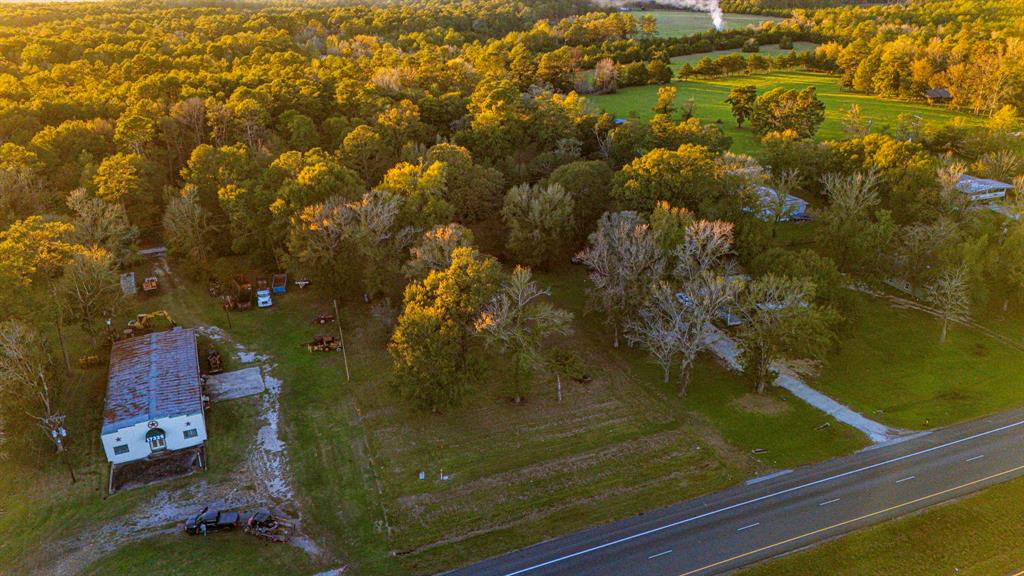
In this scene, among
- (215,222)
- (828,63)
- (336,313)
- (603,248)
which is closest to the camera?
(603,248)

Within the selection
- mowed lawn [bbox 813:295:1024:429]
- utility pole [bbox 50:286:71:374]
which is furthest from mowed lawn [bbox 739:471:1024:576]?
utility pole [bbox 50:286:71:374]

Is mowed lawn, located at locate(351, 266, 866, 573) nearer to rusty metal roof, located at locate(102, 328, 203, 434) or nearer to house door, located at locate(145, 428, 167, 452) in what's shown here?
rusty metal roof, located at locate(102, 328, 203, 434)

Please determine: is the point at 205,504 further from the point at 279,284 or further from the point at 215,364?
the point at 279,284

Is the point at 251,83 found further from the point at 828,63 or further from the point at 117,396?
the point at 828,63

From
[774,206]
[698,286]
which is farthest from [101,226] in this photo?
[774,206]

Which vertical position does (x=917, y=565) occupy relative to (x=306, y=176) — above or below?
below

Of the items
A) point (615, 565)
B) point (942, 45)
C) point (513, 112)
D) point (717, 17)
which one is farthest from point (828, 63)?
point (615, 565)
